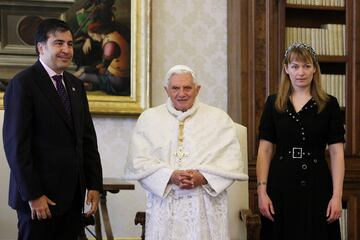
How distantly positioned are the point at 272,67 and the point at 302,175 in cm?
149

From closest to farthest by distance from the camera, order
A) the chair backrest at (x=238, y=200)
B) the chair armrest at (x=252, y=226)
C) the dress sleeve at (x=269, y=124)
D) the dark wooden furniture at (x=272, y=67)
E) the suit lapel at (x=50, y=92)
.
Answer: the suit lapel at (x=50, y=92)
the dress sleeve at (x=269, y=124)
the chair armrest at (x=252, y=226)
the chair backrest at (x=238, y=200)
the dark wooden furniture at (x=272, y=67)

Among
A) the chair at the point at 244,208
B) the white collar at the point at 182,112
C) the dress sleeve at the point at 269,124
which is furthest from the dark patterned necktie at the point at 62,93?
the chair at the point at 244,208

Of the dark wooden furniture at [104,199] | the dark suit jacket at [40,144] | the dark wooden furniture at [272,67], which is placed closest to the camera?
the dark suit jacket at [40,144]

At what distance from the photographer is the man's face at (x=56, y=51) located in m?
2.66

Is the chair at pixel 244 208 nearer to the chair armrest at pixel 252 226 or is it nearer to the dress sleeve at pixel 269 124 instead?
the chair armrest at pixel 252 226

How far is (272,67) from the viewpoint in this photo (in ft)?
13.4

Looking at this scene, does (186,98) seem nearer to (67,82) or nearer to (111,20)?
(67,82)

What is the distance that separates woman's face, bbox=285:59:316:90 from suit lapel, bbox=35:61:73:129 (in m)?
1.13

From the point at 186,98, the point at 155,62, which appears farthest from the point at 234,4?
the point at 186,98

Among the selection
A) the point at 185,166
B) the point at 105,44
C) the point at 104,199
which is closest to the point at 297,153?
the point at 185,166

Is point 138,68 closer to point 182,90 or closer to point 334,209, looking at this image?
point 182,90

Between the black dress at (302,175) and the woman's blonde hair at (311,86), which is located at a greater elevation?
the woman's blonde hair at (311,86)

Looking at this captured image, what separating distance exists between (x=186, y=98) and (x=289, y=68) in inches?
22.3

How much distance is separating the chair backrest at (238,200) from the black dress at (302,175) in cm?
71
